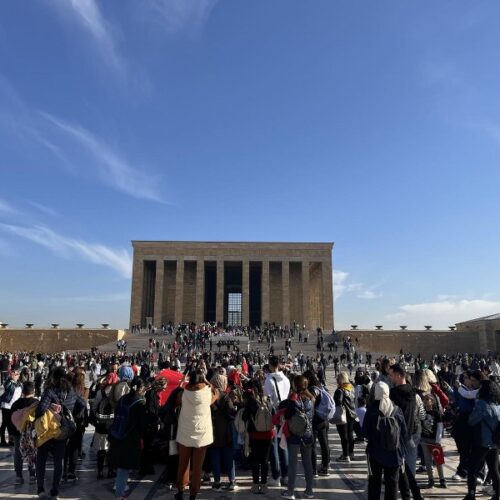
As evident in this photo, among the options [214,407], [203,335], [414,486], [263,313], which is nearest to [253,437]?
[214,407]

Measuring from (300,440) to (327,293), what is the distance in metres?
43.6

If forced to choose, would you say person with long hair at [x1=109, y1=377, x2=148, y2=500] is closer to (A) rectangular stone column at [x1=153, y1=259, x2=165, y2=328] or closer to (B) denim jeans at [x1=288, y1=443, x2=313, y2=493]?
(B) denim jeans at [x1=288, y1=443, x2=313, y2=493]

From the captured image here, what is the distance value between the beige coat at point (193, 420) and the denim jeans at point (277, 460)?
134cm

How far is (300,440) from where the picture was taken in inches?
215

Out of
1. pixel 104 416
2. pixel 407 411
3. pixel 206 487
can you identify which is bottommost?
pixel 206 487

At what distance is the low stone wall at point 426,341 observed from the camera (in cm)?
4303

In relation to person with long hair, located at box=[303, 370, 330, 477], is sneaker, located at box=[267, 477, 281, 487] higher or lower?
lower

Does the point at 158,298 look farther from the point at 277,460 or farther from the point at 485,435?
the point at 485,435

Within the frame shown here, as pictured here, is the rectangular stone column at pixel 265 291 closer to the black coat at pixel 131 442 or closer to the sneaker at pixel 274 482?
the sneaker at pixel 274 482

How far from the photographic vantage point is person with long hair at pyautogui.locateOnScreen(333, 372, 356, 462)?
7.34 meters

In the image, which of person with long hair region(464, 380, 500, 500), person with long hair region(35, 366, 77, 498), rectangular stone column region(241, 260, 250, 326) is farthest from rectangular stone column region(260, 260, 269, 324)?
person with long hair region(464, 380, 500, 500)

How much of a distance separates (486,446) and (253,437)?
114 inches

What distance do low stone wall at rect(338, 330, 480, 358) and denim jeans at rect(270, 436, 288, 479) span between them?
125 ft

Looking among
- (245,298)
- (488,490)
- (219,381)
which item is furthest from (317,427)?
(245,298)
